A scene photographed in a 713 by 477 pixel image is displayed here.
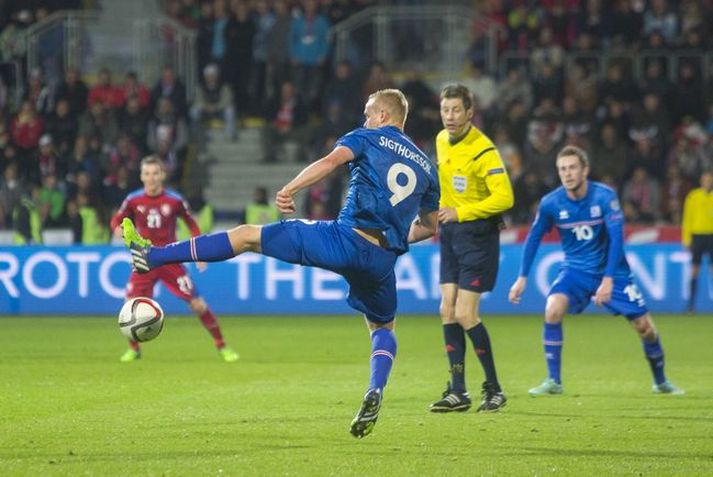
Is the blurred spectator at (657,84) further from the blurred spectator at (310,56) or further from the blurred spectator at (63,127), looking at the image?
the blurred spectator at (63,127)

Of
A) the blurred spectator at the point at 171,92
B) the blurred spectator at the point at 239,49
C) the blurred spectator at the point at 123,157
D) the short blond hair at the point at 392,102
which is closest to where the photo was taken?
the short blond hair at the point at 392,102

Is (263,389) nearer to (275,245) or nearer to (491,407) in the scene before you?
(491,407)

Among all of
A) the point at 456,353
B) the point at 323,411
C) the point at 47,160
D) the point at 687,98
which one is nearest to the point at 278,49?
the point at 47,160

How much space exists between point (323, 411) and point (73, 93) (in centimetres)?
1568

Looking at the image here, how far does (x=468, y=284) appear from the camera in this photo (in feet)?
32.9

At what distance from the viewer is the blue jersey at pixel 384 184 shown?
828 centimetres

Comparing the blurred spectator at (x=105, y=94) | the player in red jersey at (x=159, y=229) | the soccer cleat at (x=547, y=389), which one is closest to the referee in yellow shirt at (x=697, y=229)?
the player in red jersey at (x=159, y=229)

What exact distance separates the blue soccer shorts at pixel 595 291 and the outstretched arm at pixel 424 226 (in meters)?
2.47

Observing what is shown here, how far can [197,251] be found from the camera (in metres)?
8.11

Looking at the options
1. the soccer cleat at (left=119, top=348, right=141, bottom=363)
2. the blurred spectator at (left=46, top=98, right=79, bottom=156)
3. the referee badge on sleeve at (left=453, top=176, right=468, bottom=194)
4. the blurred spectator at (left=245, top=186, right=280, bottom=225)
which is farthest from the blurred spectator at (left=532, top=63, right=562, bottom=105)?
the referee badge on sleeve at (left=453, top=176, right=468, bottom=194)

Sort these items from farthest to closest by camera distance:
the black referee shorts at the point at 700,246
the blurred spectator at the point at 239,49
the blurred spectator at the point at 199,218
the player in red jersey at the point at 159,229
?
the blurred spectator at the point at 239,49, the blurred spectator at the point at 199,218, the black referee shorts at the point at 700,246, the player in red jersey at the point at 159,229

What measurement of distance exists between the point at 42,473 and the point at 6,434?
59.9 inches

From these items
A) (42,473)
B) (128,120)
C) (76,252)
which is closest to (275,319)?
(76,252)

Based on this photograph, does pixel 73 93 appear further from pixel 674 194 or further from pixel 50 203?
pixel 674 194
